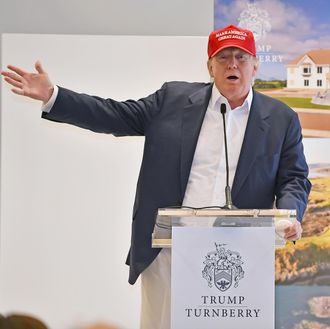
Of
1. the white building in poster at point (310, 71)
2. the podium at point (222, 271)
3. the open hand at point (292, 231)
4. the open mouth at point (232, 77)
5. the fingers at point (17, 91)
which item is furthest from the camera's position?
the white building in poster at point (310, 71)

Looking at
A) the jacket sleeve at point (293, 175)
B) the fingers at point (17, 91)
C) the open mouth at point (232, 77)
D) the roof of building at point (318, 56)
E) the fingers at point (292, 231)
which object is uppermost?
the roof of building at point (318, 56)

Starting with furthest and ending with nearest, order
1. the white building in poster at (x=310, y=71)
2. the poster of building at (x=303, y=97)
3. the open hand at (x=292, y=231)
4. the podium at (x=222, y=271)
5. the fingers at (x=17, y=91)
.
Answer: the white building in poster at (x=310, y=71)
the poster of building at (x=303, y=97)
the fingers at (x=17, y=91)
the open hand at (x=292, y=231)
the podium at (x=222, y=271)

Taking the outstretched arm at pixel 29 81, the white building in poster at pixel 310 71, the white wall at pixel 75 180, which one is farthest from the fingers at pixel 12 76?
the white building in poster at pixel 310 71

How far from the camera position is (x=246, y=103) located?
7.93ft

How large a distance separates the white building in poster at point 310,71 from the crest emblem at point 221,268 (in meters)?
2.42

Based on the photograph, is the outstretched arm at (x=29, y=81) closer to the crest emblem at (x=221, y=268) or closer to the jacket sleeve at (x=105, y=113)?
the jacket sleeve at (x=105, y=113)

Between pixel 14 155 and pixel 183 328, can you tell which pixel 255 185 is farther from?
pixel 14 155

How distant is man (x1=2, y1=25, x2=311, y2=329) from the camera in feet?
7.44

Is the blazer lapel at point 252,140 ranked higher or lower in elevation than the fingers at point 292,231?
higher

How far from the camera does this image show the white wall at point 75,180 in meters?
3.81

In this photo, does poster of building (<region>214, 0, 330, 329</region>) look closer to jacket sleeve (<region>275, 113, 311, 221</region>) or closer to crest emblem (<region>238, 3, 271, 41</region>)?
crest emblem (<region>238, 3, 271, 41</region>)

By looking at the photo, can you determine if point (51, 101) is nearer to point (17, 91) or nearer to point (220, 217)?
point (17, 91)

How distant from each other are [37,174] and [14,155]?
0.56 feet

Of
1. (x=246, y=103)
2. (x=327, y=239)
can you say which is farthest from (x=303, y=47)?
(x=246, y=103)
